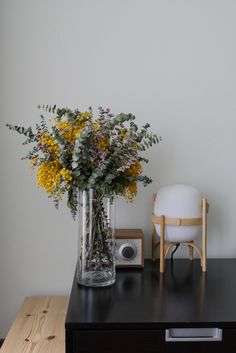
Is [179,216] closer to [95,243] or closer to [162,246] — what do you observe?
[162,246]

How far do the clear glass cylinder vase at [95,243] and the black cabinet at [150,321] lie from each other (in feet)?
0.21

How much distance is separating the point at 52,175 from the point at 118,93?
1.78ft

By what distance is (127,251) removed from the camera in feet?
4.11

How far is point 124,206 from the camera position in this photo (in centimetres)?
147

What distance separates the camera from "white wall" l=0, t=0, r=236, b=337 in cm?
143

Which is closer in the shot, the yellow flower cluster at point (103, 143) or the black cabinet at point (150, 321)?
the black cabinet at point (150, 321)

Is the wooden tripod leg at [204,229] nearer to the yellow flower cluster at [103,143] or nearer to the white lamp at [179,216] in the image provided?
the white lamp at [179,216]

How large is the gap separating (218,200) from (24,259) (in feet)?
2.79

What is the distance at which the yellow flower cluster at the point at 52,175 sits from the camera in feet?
3.51

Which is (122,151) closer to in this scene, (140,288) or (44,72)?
(140,288)

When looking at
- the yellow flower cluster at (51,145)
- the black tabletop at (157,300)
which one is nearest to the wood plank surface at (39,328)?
the black tabletop at (157,300)

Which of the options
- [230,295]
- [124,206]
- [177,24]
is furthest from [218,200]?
[177,24]

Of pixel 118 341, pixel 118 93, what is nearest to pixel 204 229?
pixel 118 341

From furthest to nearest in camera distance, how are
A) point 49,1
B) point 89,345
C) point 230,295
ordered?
1. point 49,1
2. point 230,295
3. point 89,345
